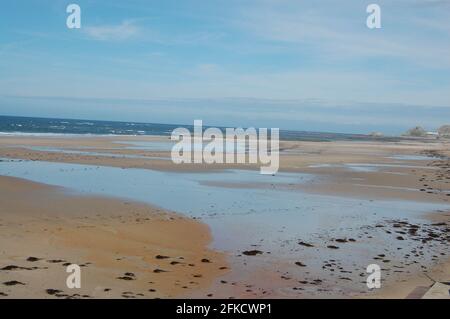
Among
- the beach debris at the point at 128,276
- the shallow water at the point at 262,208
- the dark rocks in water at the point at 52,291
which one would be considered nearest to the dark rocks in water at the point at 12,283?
the dark rocks in water at the point at 52,291

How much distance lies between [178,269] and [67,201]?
21.2 ft

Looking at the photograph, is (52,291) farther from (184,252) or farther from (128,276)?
(184,252)

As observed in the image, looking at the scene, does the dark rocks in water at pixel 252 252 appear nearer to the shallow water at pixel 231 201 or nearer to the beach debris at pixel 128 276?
the shallow water at pixel 231 201

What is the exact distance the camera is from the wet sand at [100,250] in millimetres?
6672

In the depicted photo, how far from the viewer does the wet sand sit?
6.67 m

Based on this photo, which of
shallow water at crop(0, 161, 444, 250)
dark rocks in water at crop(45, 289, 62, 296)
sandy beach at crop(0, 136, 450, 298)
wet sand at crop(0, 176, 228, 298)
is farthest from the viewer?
shallow water at crop(0, 161, 444, 250)

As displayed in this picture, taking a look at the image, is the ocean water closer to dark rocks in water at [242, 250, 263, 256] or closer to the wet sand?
the wet sand

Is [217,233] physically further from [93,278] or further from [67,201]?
[67,201]

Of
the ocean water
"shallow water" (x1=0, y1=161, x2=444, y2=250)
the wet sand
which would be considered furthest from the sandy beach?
the ocean water

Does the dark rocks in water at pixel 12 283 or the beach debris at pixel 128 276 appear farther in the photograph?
the beach debris at pixel 128 276

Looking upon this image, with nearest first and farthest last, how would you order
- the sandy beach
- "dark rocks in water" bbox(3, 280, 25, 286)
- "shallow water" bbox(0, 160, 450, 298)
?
"dark rocks in water" bbox(3, 280, 25, 286) < the sandy beach < "shallow water" bbox(0, 160, 450, 298)

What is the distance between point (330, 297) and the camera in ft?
22.1
